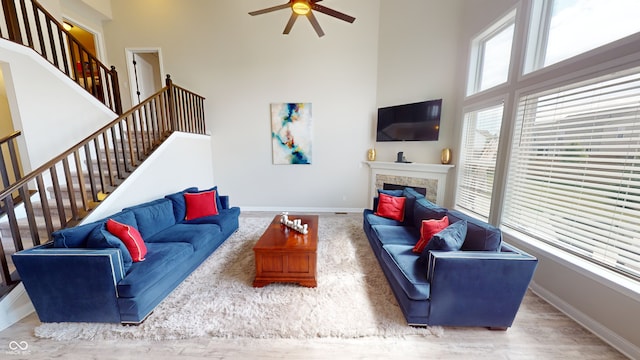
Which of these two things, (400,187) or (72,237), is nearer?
(72,237)

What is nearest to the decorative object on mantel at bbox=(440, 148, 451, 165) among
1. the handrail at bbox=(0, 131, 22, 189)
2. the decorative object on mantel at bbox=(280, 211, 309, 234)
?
the decorative object on mantel at bbox=(280, 211, 309, 234)

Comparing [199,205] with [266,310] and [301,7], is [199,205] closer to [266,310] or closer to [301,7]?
[266,310]

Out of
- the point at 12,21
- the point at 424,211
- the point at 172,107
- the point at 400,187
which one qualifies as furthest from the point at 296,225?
the point at 12,21

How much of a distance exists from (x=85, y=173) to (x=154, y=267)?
2.52 meters

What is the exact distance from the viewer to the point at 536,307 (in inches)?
82.5

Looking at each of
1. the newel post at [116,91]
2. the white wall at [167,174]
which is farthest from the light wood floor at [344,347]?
the newel post at [116,91]

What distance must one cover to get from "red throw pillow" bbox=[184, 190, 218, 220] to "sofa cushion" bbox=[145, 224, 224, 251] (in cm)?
33

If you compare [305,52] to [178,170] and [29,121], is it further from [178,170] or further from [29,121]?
[29,121]

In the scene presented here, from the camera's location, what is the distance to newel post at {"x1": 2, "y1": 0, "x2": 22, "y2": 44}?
2730mm

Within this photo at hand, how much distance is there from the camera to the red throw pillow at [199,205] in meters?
3.35

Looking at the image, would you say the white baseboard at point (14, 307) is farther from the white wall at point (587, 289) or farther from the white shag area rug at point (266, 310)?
the white wall at point (587, 289)

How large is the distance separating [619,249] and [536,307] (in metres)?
0.82

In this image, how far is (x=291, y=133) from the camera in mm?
4852

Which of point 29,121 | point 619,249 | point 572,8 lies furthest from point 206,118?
point 619,249
